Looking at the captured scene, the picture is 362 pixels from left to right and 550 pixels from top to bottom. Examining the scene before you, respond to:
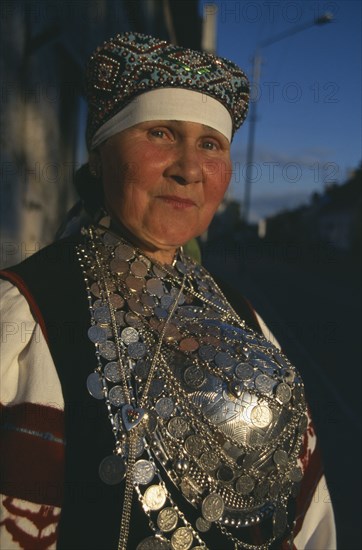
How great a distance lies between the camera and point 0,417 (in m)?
1.08

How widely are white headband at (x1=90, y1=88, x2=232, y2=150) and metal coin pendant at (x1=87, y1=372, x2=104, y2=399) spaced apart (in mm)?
643

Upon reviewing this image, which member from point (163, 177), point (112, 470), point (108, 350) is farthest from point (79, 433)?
point (163, 177)

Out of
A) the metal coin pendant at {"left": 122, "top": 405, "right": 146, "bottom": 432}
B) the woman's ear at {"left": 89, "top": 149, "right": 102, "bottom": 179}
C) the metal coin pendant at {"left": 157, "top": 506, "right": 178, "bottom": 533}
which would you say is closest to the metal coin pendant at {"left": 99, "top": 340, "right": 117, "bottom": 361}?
the metal coin pendant at {"left": 122, "top": 405, "right": 146, "bottom": 432}

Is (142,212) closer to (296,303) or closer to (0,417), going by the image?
(0,417)

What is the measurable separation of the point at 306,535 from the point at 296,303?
1199 centimetres

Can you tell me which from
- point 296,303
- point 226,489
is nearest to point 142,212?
point 226,489

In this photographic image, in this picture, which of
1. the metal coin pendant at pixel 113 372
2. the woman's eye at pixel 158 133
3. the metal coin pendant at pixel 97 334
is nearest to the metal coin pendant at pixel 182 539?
the metal coin pendant at pixel 113 372

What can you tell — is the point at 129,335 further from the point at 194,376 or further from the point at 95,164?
the point at 95,164

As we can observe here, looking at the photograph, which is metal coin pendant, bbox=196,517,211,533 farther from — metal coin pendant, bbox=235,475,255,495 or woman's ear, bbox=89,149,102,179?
woman's ear, bbox=89,149,102,179

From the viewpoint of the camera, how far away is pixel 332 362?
7.31 metres

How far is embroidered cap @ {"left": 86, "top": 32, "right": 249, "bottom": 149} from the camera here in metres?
1.33

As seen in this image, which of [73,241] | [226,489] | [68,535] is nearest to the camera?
[68,535]

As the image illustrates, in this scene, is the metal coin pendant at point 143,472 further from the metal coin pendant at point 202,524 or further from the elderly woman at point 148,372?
the metal coin pendant at point 202,524

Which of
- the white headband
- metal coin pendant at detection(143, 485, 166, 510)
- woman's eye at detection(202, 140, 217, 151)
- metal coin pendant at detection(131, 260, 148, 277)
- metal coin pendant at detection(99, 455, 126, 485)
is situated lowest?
metal coin pendant at detection(143, 485, 166, 510)
